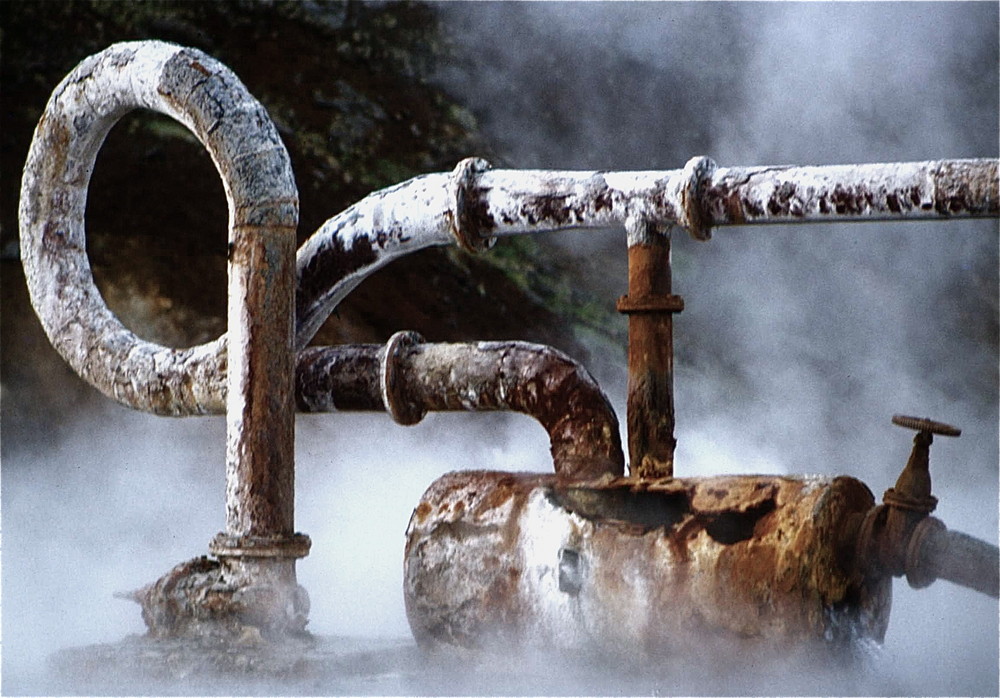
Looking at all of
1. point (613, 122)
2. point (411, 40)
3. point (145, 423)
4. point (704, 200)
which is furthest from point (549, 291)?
point (704, 200)

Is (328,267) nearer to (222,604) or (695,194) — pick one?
(222,604)

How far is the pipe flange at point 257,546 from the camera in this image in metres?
4.67

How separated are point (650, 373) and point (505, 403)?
0.54 metres

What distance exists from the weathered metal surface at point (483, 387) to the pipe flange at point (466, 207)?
0.38 metres

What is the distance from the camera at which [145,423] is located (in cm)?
848

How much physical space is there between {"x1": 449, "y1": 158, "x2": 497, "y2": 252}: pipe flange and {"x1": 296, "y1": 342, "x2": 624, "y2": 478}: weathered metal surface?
379 mm

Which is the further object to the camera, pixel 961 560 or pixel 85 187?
pixel 85 187

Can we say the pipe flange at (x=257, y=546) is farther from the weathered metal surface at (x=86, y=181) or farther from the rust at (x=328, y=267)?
the rust at (x=328, y=267)

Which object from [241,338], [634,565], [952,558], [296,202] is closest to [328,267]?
[296,202]

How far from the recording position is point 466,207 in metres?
4.72

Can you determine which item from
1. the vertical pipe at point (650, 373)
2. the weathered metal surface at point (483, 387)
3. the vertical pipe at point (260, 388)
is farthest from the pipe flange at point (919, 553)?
the vertical pipe at point (260, 388)

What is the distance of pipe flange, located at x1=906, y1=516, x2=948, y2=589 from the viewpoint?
3723mm

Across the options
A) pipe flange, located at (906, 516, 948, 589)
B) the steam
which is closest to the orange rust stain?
pipe flange, located at (906, 516, 948, 589)

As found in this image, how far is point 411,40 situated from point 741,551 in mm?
5220
